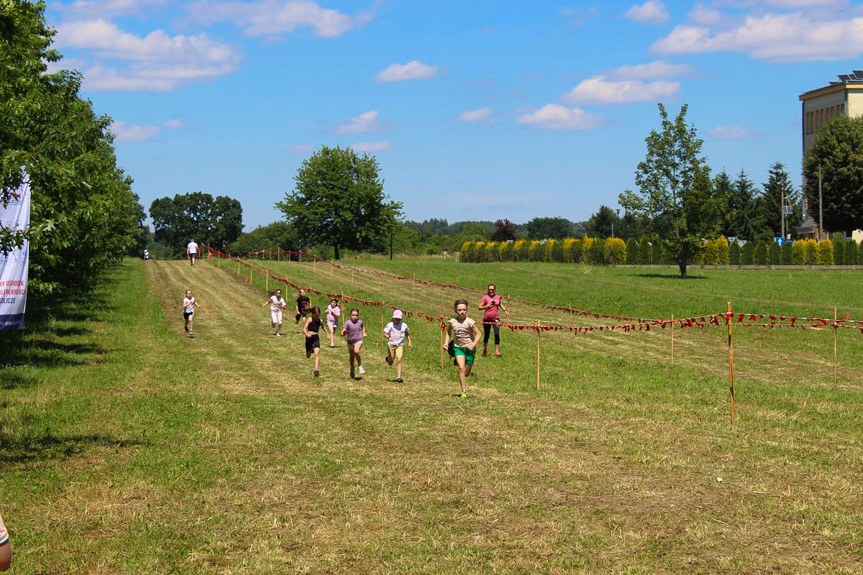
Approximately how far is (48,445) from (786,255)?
76.9m

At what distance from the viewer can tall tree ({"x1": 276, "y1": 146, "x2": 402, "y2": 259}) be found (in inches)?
3765

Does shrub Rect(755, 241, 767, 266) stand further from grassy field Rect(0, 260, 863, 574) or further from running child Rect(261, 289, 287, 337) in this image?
running child Rect(261, 289, 287, 337)

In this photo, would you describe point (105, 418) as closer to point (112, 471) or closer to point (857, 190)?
point (112, 471)

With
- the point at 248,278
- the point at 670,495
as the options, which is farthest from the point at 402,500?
the point at 248,278

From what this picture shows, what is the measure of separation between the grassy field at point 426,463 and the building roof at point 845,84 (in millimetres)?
97329

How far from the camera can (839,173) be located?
8669 cm

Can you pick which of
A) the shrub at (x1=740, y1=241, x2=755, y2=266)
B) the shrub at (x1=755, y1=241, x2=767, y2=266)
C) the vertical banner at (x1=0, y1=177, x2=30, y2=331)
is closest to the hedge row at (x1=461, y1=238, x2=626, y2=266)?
the shrub at (x1=740, y1=241, x2=755, y2=266)

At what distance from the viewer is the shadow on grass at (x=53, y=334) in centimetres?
2389

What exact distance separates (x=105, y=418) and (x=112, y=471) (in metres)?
4.47

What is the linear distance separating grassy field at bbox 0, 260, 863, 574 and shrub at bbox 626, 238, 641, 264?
56510mm

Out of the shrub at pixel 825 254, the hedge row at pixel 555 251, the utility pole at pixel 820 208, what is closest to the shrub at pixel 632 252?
the hedge row at pixel 555 251

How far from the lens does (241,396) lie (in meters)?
18.8

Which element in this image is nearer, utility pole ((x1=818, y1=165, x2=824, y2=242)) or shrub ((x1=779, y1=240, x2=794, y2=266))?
shrub ((x1=779, y1=240, x2=794, y2=266))

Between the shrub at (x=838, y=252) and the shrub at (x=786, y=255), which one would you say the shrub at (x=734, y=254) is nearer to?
the shrub at (x=786, y=255)
